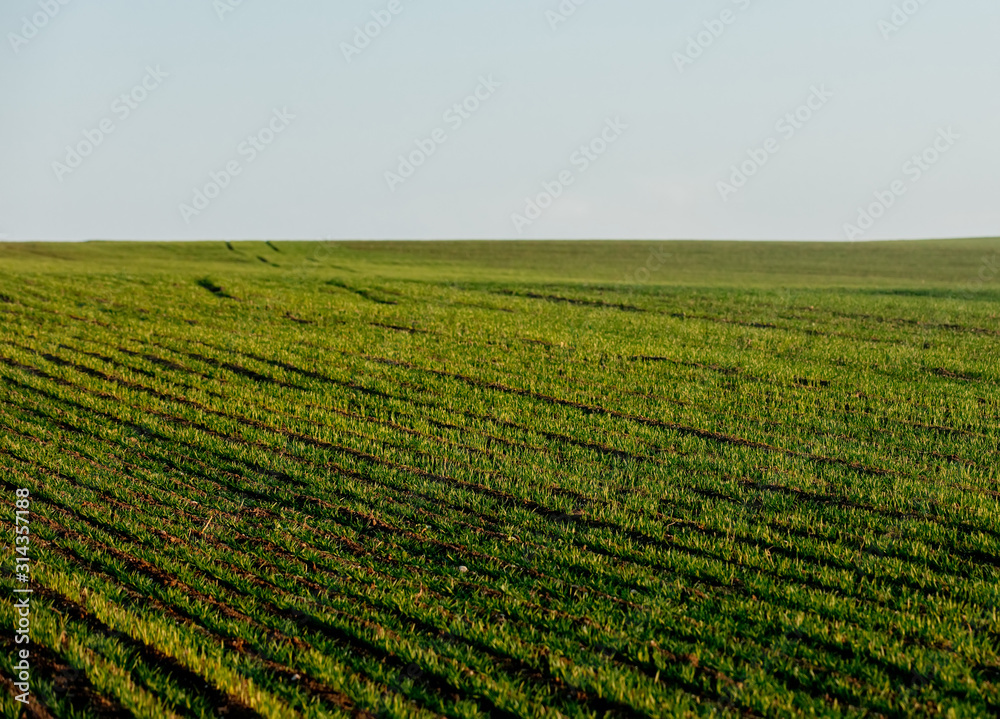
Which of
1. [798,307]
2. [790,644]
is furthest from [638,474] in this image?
[798,307]

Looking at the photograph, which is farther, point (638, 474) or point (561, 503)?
point (638, 474)

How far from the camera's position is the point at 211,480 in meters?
10.6

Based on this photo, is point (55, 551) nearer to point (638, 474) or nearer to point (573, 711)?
point (573, 711)

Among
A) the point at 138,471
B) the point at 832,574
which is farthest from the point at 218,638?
the point at 832,574

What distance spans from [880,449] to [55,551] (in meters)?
11.0

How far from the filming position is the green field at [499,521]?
6.26 metres

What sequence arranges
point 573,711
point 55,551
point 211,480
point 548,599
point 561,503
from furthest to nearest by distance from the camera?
point 211,480
point 561,503
point 55,551
point 548,599
point 573,711

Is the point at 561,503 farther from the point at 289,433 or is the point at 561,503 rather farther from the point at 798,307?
the point at 798,307

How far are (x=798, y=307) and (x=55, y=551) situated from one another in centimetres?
2443

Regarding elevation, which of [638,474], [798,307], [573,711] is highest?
[798,307]

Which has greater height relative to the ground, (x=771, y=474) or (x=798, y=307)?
(x=798, y=307)

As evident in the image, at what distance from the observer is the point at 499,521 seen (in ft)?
30.8

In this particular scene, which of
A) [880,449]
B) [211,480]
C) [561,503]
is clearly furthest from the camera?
[880,449]

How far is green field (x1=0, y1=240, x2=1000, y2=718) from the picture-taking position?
626 cm
